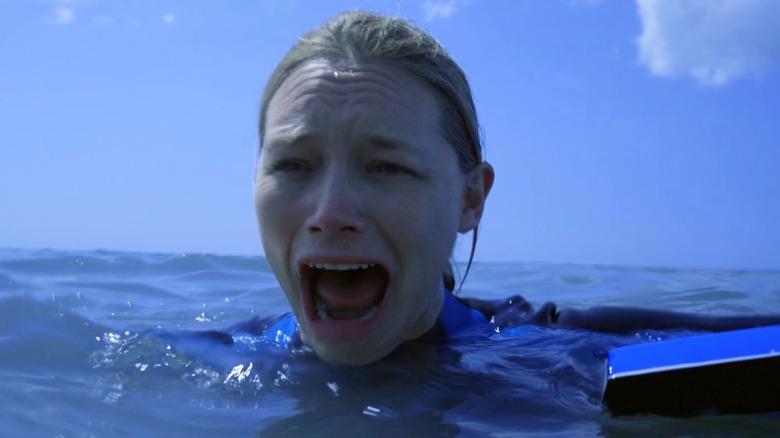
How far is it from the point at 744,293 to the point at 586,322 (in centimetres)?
437

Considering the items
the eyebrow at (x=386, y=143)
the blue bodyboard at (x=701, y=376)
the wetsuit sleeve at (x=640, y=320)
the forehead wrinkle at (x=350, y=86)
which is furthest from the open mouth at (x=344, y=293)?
the wetsuit sleeve at (x=640, y=320)

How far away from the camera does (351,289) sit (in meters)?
2.61

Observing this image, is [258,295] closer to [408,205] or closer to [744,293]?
[744,293]

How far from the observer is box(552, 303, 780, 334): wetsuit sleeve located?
340 cm

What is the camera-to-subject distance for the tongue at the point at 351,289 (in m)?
2.60

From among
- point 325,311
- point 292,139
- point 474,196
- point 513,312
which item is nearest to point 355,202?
point 292,139

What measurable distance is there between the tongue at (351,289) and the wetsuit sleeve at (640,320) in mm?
1100

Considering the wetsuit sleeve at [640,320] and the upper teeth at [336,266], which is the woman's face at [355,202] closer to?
the upper teeth at [336,266]

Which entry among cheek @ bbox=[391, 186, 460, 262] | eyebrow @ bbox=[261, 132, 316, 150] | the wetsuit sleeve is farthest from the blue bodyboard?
the wetsuit sleeve

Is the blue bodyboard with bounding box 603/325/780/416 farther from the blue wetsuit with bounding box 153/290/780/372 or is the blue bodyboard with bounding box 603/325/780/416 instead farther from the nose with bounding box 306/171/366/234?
the blue wetsuit with bounding box 153/290/780/372

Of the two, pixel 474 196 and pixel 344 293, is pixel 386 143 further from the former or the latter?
pixel 474 196

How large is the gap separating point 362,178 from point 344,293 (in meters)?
0.36

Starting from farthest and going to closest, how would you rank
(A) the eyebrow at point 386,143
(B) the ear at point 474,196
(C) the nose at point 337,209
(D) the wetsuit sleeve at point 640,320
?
(D) the wetsuit sleeve at point 640,320 → (B) the ear at point 474,196 → (A) the eyebrow at point 386,143 → (C) the nose at point 337,209

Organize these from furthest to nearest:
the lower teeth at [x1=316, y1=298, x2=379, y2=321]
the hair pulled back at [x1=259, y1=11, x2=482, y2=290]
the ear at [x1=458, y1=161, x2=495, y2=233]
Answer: the ear at [x1=458, y1=161, x2=495, y2=233], the hair pulled back at [x1=259, y1=11, x2=482, y2=290], the lower teeth at [x1=316, y1=298, x2=379, y2=321]
